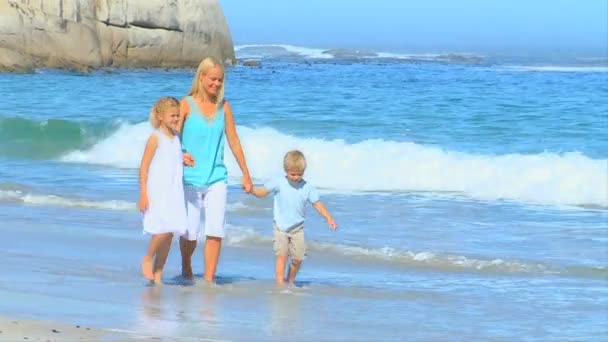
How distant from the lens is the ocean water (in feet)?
23.3

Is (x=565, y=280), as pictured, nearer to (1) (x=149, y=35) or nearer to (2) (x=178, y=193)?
(2) (x=178, y=193)

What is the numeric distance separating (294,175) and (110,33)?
4050cm

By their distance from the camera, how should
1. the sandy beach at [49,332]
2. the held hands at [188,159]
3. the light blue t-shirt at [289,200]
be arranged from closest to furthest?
the sandy beach at [49,332], the held hands at [188,159], the light blue t-shirt at [289,200]

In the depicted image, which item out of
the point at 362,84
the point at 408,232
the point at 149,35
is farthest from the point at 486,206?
the point at 149,35

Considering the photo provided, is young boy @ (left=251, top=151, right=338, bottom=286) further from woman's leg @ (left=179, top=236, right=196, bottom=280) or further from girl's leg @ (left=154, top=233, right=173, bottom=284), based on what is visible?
girl's leg @ (left=154, top=233, right=173, bottom=284)

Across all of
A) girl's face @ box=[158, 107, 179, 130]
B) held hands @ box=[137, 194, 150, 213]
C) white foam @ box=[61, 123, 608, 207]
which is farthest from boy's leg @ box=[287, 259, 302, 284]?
white foam @ box=[61, 123, 608, 207]

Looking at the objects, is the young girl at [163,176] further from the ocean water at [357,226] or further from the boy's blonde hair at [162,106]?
the ocean water at [357,226]

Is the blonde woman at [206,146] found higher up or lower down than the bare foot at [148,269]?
higher up

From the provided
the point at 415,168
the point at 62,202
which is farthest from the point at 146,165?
the point at 415,168

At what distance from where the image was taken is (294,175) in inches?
314

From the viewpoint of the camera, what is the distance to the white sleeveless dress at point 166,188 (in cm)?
756

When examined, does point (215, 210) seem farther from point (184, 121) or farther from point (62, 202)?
point (62, 202)

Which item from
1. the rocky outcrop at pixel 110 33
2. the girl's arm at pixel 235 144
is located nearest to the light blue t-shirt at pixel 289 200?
the girl's arm at pixel 235 144

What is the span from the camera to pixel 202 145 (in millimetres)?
7676
